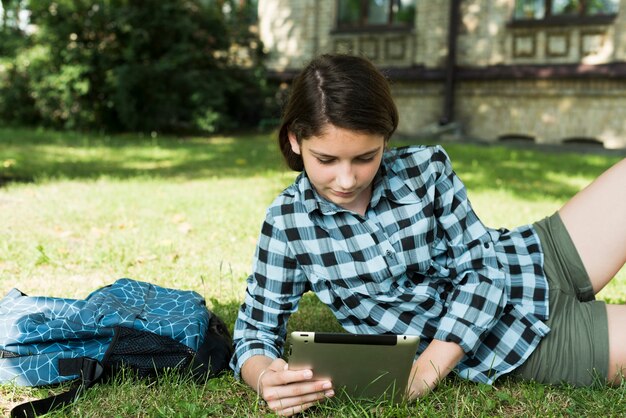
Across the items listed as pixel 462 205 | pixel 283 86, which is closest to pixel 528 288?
pixel 462 205

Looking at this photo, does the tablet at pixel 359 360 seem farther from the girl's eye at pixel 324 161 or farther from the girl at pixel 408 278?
the girl's eye at pixel 324 161

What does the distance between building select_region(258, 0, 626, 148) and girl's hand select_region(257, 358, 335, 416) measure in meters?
10.9

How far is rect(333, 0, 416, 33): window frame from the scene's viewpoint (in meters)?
13.8

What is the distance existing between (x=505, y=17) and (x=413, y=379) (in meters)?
11.7

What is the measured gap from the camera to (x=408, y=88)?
13867 millimetres

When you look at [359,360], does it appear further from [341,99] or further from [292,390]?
[341,99]

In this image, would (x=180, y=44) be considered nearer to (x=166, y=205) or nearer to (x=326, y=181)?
(x=166, y=205)

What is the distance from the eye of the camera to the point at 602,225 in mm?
2529

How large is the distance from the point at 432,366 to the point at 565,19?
11.3m

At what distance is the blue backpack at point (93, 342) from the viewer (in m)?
2.35

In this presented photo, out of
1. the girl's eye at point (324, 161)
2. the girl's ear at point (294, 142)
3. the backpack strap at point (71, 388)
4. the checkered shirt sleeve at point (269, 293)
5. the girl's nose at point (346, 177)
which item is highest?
the girl's ear at point (294, 142)

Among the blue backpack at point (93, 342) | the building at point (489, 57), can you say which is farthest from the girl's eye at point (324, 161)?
the building at point (489, 57)

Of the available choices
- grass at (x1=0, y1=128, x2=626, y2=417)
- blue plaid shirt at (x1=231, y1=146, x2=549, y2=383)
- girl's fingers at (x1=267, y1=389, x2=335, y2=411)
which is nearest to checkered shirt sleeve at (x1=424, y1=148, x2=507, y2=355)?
blue plaid shirt at (x1=231, y1=146, x2=549, y2=383)

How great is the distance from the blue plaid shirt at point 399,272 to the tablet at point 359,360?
27 cm
